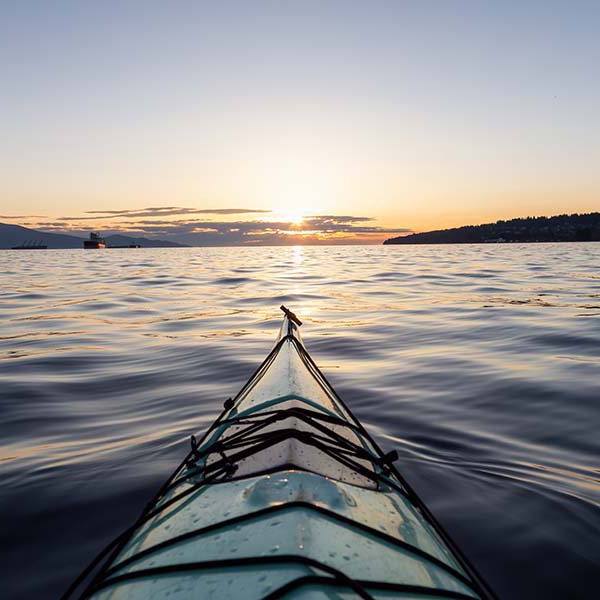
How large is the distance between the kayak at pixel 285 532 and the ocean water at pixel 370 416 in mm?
811

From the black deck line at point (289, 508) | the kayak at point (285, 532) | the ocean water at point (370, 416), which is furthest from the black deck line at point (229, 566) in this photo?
the ocean water at point (370, 416)

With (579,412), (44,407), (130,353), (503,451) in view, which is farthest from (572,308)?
(44,407)

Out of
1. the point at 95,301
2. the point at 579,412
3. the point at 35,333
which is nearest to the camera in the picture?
the point at 579,412

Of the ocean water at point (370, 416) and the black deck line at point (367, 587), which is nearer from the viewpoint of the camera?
the black deck line at point (367, 587)

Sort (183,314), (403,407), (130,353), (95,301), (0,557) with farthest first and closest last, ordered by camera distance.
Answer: (95,301), (183,314), (130,353), (403,407), (0,557)

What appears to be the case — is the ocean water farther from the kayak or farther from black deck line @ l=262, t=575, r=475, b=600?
black deck line @ l=262, t=575, r=475, b=600

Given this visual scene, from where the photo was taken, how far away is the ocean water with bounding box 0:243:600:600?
329 centimetres

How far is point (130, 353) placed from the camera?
363 inches

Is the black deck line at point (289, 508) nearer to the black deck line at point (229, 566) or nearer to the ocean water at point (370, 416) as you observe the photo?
the black deck line at point (229, 566)

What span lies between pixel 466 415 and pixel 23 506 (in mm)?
4440

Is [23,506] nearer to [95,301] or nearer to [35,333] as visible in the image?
[35,333]

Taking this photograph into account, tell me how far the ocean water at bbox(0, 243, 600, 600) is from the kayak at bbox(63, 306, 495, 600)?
81 cm

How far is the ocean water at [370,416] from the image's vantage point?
3285 millimetres

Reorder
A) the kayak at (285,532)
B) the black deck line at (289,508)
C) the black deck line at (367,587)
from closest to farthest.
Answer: the black deck line at (367,587) → the kayak at (285,532) → the black deck line at (289,508)
